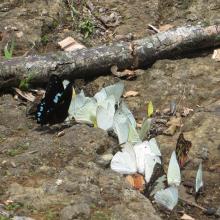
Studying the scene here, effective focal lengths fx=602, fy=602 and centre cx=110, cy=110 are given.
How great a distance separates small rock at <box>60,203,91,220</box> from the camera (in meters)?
3.56

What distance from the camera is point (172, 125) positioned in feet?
15.7

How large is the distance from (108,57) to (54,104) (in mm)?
1003

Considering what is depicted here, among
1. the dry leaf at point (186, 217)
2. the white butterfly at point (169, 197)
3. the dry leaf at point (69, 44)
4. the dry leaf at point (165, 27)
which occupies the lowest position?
the dry leaf at point (186, 217)

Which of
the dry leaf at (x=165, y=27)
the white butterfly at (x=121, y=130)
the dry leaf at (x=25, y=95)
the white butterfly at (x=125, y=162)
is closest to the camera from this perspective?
the white butterfly at (x=125, y=162)

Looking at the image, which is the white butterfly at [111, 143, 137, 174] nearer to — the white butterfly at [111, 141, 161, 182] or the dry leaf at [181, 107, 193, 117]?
the white butterfly at [111, 141, 161, 182]

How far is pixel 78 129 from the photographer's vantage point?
14.5 feet

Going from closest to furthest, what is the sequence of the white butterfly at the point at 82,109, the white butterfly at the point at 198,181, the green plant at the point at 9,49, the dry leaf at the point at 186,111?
the white butterfly at the point at 198,181 → the white butterfly at the point at 82,109 → the dry leaf at the point at 186,111 → the green plant at the point at 9,49

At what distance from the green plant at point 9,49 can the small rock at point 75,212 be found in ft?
7.11

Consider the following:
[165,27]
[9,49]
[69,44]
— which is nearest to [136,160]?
[69,44]

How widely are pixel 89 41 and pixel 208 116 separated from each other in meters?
1.90

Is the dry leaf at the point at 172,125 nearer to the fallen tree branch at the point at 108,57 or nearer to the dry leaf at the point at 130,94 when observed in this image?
the dry leaf at the point at 130,94

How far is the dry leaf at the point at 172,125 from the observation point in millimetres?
4695

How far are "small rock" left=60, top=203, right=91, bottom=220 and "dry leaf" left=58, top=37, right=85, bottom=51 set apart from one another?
2.52 meters

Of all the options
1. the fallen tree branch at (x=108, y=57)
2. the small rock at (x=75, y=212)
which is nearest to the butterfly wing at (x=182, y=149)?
the small rock at (x=75, y=212)
